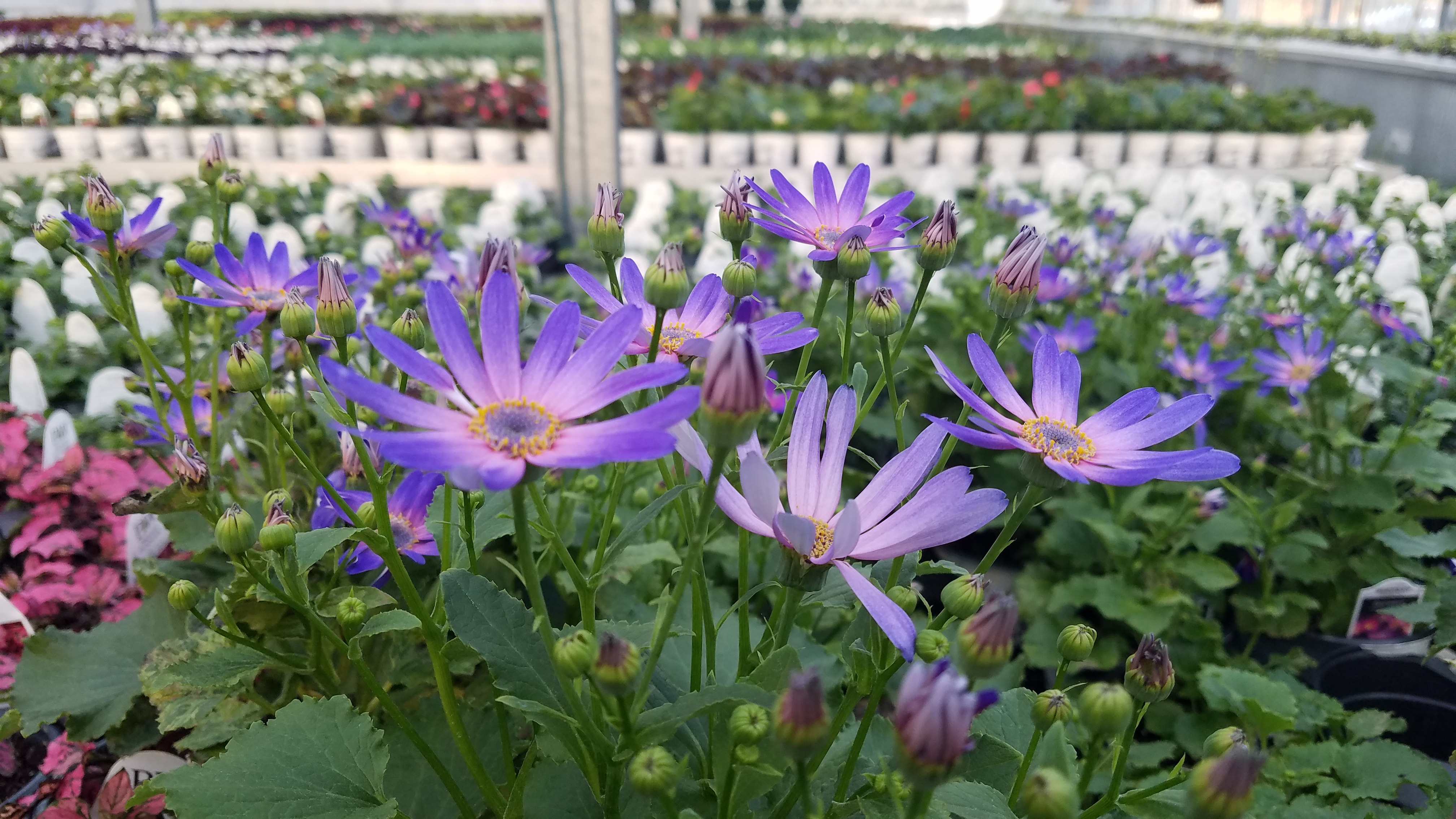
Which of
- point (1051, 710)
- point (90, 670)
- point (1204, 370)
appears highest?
point (1051, 710)

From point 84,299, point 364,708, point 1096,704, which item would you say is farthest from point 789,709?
point 84,299

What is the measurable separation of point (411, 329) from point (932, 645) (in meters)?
0.45

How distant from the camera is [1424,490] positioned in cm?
169

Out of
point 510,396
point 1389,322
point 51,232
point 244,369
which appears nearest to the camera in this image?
point 510,396

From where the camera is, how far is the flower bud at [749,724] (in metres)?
0.52

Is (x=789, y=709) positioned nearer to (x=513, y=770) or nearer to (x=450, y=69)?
(x=513, y=770)

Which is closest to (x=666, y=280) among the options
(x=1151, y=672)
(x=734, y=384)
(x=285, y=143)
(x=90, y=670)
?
(x=734, y=384)

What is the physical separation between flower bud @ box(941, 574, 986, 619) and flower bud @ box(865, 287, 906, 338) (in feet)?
0.71

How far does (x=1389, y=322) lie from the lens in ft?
5.35

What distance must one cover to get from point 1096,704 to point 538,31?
11758 millimetres

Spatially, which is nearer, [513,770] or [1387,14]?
[513,770]

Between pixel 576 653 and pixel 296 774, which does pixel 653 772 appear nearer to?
pixel 576 653

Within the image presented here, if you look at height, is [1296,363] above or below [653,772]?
below

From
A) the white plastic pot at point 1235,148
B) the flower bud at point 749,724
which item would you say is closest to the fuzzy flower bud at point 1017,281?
the flower bud at point 749,724
